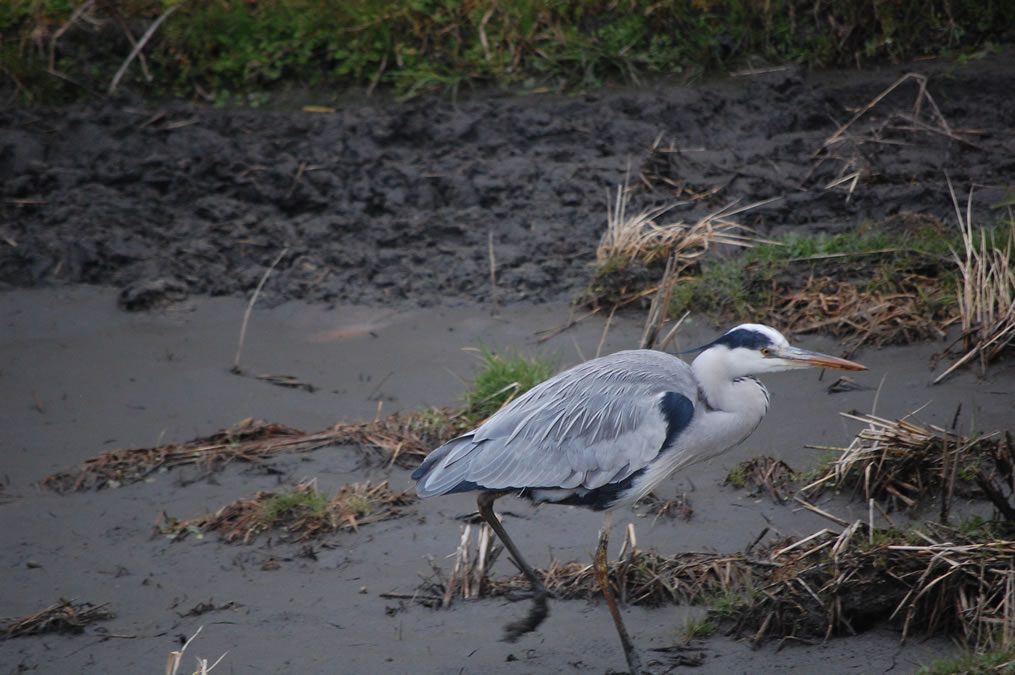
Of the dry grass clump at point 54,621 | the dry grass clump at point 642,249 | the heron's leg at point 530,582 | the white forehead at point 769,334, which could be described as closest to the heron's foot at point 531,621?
the heron's leg at point 530,582

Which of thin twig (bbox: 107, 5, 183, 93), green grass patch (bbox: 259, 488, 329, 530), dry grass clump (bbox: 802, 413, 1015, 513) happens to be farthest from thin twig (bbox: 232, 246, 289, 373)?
dry grass clump (bbox: 802, 413, 1015, 513)

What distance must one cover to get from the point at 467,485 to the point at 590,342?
237 cm

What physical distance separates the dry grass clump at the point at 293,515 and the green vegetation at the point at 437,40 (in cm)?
464

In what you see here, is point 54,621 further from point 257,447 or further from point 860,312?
point 860,312

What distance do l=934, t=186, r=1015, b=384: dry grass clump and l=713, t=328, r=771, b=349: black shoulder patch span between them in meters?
A: 1.76

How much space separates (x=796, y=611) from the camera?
403cm

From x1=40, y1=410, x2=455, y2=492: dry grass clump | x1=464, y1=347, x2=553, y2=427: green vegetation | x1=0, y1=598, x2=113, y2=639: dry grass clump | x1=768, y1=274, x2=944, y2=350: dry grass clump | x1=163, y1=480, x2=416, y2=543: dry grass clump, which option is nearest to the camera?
x1=0, y1=598, x2=113, y2=639: dry grass clump

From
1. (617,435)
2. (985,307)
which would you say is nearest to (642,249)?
(985,307)

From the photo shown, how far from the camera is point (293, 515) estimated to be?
5176mm

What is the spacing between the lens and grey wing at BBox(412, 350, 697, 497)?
434 centimetres

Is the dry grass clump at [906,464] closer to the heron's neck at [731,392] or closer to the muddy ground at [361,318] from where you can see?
the muddy ground at [361,318]

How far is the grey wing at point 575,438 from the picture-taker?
4340 mm

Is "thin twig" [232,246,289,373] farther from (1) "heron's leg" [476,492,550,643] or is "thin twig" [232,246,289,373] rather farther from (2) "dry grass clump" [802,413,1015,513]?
(2) "dry grass clump" [802,413,1015,513]

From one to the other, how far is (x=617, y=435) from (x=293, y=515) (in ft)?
5.67
